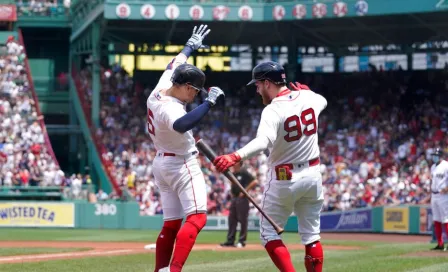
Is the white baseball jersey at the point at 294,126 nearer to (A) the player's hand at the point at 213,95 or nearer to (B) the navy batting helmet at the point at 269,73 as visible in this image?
(B) the navy batting helmet at the point at 269,73

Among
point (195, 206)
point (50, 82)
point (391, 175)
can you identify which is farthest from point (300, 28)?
point (195, 206)

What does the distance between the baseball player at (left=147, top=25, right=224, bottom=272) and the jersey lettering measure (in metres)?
1.13

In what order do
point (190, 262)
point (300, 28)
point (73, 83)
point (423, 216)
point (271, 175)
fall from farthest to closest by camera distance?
point (73, 83)
point (300, 28)
point (423, 216)
point (190, 262)
point (271, 175)

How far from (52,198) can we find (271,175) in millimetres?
21928

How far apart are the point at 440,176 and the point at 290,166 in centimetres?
944

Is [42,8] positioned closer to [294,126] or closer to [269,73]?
[269,73]

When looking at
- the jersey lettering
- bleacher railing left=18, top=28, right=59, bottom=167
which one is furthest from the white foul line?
bleacher railing left=18, top=28, right=59, bottom=167

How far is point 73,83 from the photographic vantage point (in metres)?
39.5

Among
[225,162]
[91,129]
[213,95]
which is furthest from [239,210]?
[91,129]

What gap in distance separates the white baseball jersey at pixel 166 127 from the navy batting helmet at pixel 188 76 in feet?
0.66

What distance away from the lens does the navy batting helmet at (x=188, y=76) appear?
934 cm

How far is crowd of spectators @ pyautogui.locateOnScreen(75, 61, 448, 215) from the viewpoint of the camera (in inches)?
1154

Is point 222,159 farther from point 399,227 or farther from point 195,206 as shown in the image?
point 399,227

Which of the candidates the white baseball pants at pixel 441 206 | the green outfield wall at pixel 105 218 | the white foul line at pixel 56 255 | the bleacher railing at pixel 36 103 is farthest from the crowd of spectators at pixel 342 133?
the white foul line at pixel 56 255
